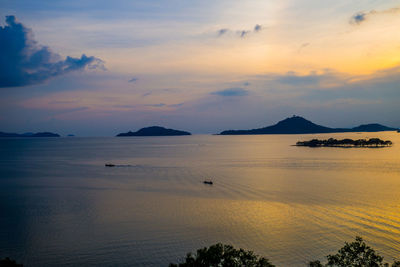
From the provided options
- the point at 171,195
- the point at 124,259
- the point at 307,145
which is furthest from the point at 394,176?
the point at 307,145

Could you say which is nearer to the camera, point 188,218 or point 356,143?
point 188,218

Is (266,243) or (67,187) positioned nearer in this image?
(266,243)

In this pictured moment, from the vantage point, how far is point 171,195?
40.2 meters

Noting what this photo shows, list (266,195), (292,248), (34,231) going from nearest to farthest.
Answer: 1. (292,248)
2. (34,231)
3. (266,195)

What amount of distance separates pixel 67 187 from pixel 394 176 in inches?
2115

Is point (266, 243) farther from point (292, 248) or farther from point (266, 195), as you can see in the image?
point (266, 195)

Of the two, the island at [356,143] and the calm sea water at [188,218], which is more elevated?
the island at [356,143]

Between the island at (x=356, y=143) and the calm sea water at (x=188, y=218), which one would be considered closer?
the calm sea water at (x=188, y=218)

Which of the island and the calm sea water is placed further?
the island

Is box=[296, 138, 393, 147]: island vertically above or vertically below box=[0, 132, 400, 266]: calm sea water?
above

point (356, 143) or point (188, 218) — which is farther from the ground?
point (356, 143)

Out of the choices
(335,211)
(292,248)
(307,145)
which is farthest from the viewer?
(307,145)

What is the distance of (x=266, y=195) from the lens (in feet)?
129

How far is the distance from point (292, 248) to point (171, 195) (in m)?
20.5
